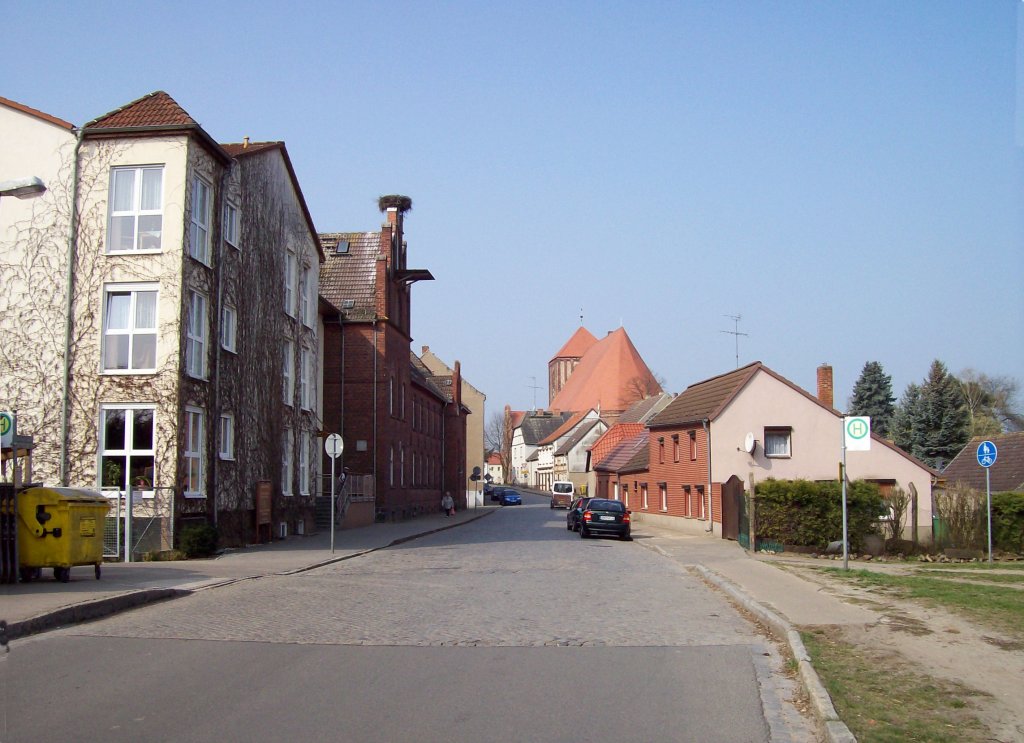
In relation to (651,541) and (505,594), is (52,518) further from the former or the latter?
(651,541)

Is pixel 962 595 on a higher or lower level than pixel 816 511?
lower

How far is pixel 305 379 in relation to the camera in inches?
1341

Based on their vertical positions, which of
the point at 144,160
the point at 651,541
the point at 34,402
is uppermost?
the point at 144,160

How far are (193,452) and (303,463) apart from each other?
33.2ft

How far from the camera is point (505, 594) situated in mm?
15828

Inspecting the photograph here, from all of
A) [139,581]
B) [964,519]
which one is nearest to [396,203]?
[964,519]

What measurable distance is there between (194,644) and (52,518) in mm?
6076

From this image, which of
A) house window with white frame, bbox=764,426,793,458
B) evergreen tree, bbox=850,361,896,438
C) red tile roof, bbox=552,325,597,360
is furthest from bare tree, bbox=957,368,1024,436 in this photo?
red tile roof, bbox=552,325,597,360

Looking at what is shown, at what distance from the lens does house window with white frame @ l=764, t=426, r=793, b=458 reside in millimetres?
35719

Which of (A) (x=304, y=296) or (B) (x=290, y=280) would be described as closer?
(B) (x=290, y=280)

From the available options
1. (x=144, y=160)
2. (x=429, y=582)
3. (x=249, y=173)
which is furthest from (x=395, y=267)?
(x=429, y=582)

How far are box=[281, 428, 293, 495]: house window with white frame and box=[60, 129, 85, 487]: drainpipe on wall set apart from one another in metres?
9.35

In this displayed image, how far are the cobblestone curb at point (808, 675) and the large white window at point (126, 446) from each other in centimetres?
1389

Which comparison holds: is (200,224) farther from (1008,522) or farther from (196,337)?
(1008,522)
